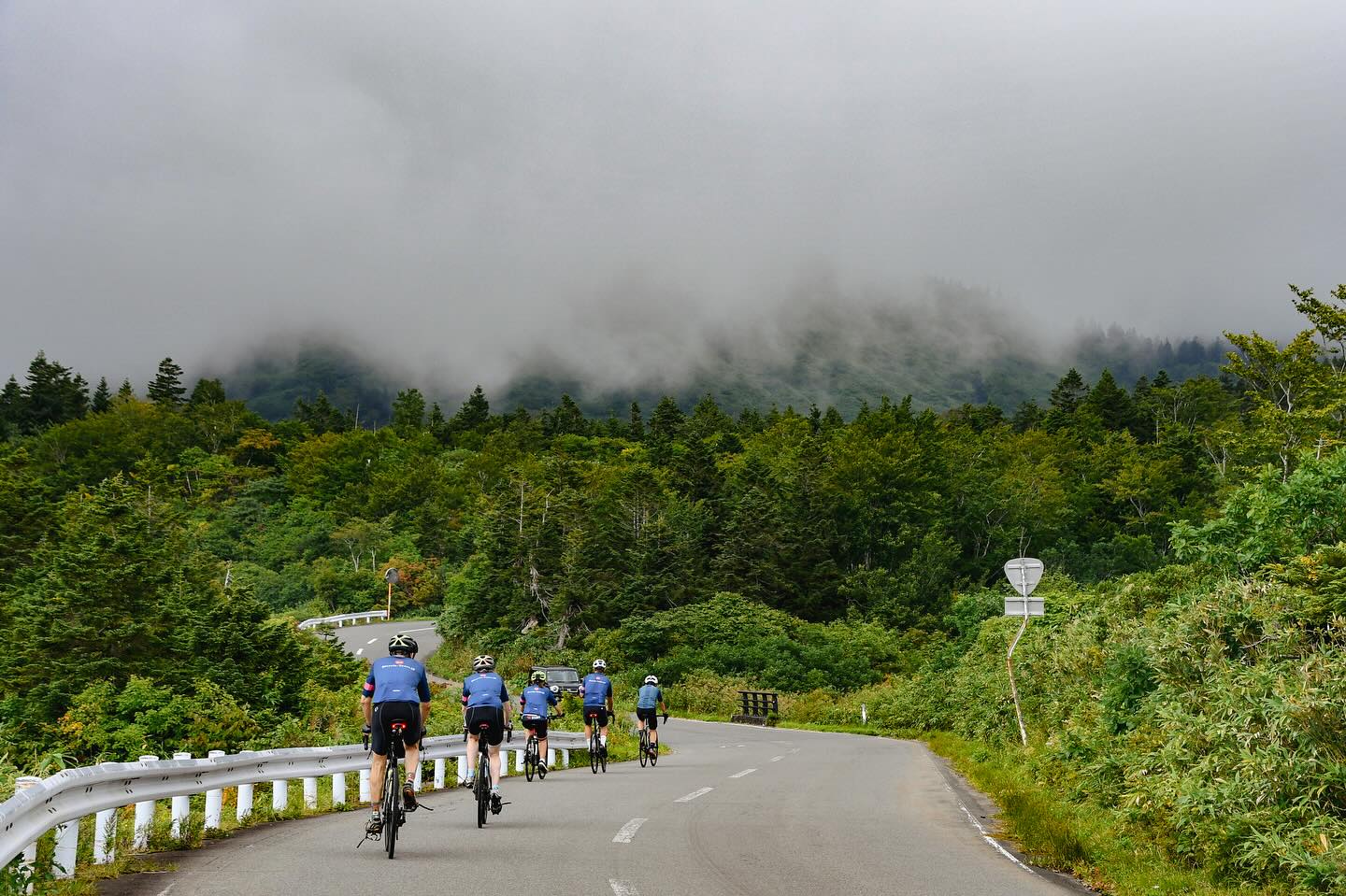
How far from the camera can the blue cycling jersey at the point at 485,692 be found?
11781 millimetres

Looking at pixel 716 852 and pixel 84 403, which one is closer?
pixel 716 852

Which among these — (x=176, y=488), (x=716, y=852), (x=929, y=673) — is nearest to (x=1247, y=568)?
(x=716, y=852)

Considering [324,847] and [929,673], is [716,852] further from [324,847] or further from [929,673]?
[929,673]

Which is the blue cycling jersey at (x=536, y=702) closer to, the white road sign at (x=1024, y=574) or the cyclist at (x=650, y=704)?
the cyclist at (x=650, y=704)

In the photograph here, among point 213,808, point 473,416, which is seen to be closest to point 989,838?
point 213,808

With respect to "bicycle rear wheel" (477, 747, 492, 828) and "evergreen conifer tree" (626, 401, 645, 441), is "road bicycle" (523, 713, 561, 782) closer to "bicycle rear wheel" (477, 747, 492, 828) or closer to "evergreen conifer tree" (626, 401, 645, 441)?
"bicycle rear wheel" (477, 747, 492, 828)

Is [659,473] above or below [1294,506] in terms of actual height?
above

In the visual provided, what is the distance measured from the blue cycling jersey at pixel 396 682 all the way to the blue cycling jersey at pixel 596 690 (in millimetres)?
10102

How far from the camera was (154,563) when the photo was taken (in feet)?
114

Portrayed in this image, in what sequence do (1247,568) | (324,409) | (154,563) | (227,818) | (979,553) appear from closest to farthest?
(227,818)
(1247,568)
(154,563)
(979,553)
(324,409)

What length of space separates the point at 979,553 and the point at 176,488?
7891 cm

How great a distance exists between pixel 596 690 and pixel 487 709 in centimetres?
786

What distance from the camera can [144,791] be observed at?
9.21 meters

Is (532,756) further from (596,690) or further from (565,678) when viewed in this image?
(565,678)
